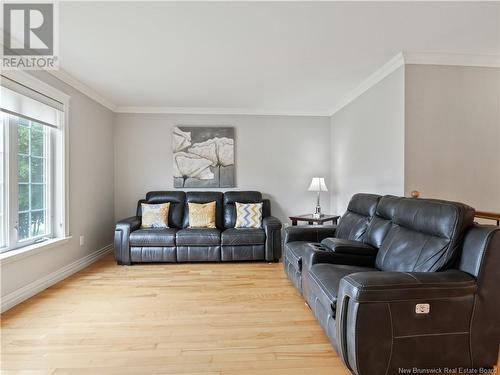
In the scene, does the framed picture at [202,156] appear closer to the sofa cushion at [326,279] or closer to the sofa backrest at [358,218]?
the sofa backrest at [358,218]

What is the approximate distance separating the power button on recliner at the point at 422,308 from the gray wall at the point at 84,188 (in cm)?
320

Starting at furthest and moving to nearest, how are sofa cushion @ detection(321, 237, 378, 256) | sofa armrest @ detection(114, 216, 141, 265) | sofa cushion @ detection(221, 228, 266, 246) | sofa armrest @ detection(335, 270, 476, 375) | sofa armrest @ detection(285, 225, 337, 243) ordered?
sofa cushion @ detection(221, 228, 266, 246), sofa armrest @ detection(114, 216, 141, 265), sofa armrest @ detection(285, 225, 337, 243), sofa cushion @ detection(321, 237, 378, 256), sofa armrest @ detection(335, 270, 476, 375)

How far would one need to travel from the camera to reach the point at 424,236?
1923mm

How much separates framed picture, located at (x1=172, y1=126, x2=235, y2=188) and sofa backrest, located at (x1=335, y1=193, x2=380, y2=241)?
2236 mm

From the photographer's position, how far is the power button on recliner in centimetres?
146

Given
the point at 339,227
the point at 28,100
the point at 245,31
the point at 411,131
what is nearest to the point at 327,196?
the point at 339,227

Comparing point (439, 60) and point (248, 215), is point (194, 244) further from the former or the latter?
point (439, 60)

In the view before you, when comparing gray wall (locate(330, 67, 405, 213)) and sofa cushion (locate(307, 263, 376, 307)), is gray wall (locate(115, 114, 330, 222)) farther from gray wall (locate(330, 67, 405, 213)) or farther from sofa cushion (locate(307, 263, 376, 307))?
sofa cushion (locate(307, 263, 376, 307))

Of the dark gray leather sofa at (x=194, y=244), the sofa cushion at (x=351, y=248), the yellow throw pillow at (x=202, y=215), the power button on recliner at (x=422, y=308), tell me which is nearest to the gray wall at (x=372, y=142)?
the sofa cushion at (x=351, y=248)

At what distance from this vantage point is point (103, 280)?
322cm

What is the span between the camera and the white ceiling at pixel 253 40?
2082 mm

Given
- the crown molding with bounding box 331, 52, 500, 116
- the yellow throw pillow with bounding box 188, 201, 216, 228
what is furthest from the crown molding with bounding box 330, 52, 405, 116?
the yellow throw pillow with bounding box 188, 201, 216, 228

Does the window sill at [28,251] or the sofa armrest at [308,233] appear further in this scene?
the sofa armrest at [308,233]

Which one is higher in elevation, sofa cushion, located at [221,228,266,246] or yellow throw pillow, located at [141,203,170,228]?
yellow throw pillow, located at [141,203,170,228]
